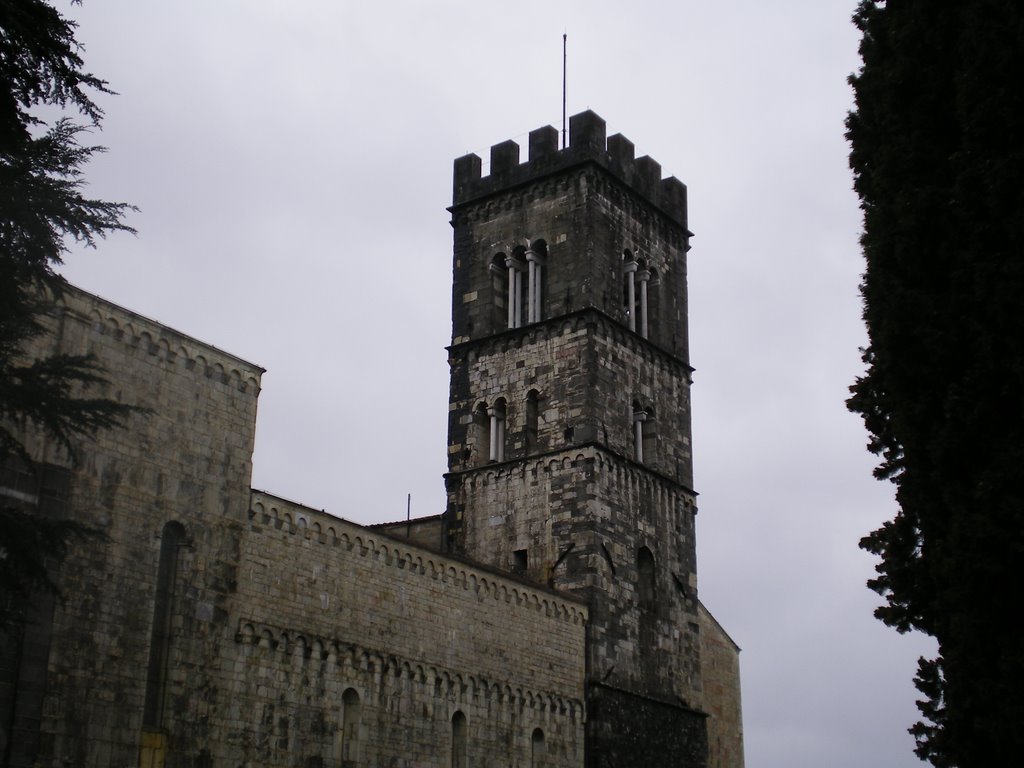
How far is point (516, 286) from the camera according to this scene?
3484cm

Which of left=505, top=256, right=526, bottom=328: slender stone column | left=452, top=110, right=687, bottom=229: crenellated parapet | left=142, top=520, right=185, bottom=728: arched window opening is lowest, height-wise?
left=142, top=520, right=185, bottom=728: arched window opening

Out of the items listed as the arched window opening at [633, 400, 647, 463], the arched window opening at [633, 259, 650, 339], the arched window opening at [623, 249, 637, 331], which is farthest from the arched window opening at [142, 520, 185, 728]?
the arched window opening at [633, 259, 650, 339]

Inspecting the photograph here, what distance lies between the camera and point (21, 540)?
47.3ft

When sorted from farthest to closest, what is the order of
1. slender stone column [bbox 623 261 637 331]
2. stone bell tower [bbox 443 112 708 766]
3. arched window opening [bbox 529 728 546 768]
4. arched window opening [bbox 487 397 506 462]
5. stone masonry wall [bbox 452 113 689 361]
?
slender stone column [bbox 623 261 637 331] → stone masonry wall [bbox 452 113 689 361] → arched window opening [bbox 487 397 506 462] → stone bell tower [bbox 443 112 708 766] → arched window opening [bbox 529 728 546 768]

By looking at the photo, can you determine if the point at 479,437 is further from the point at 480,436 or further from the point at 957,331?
the point at 957,331

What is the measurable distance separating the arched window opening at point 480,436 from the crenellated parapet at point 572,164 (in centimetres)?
606

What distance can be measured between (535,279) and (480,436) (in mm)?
4328

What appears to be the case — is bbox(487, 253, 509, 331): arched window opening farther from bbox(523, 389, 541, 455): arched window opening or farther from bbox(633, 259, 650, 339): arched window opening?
bbox(633, 259, 650, 339): arched window opening

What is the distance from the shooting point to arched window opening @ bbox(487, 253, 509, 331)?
34.8m

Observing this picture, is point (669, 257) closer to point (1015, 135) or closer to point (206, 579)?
point (206, 579)

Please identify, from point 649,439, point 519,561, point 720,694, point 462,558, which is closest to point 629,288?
point 649,439

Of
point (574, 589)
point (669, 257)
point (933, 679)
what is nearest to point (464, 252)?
point (669, 257)

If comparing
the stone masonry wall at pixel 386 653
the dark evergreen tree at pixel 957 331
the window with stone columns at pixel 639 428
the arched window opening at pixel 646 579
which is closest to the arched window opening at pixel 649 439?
the window with stone columns at pixel 639 428

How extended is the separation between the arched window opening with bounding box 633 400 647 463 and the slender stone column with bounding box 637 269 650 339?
204 centimetres
